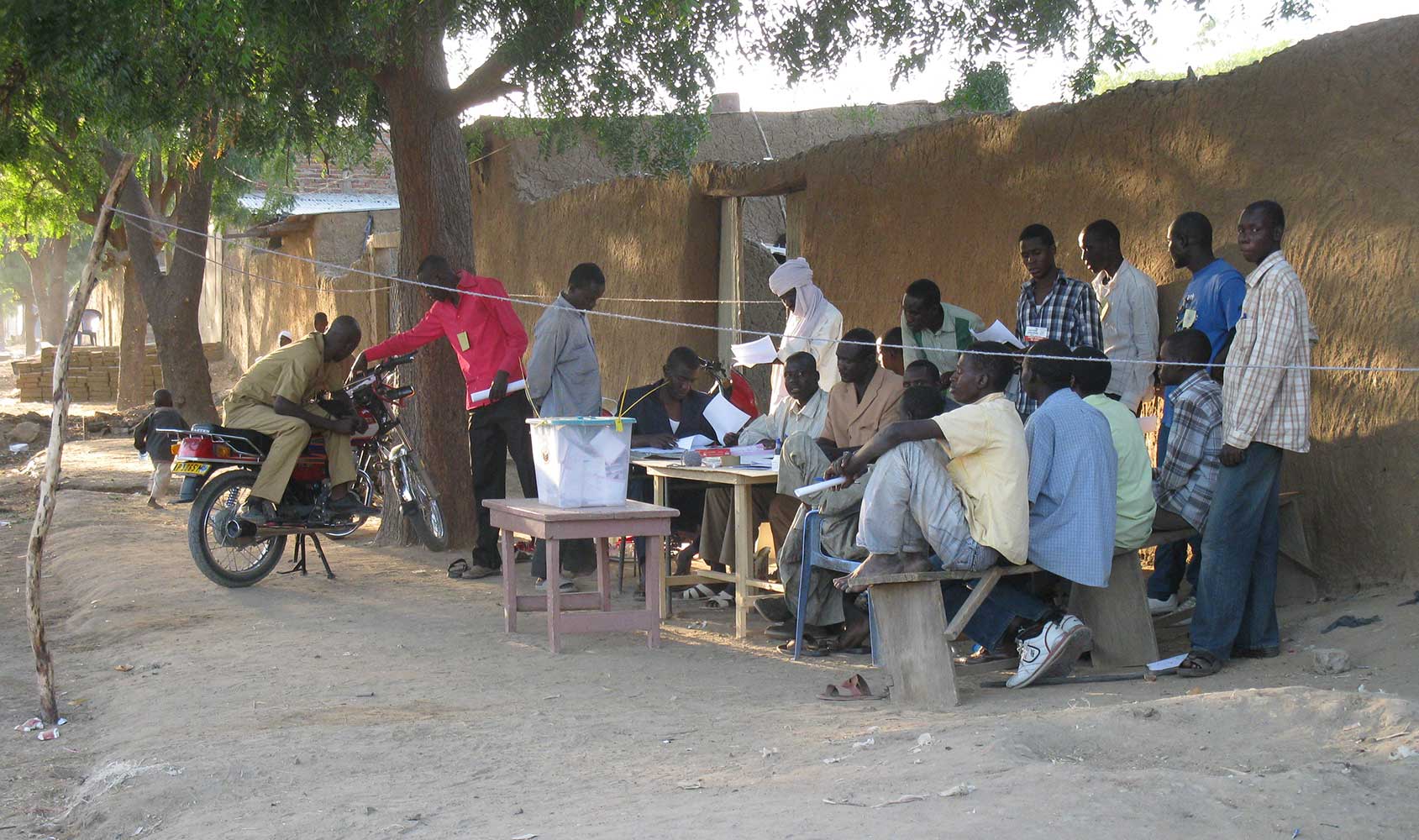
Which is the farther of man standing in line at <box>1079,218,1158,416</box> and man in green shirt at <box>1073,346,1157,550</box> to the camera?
man standing in line at <box>1079,218,1158,416</box>

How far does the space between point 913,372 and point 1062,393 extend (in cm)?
91

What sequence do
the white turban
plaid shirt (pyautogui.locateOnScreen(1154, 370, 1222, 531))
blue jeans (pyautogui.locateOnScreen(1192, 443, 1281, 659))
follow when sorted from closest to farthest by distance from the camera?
blue jeans (pyautogui.locateOnScreen(1192, 443, 1281, 659)) < plaid shirt (pyautogui.locateOnScreen(1154, 370, 1222, 531)) < the white turban

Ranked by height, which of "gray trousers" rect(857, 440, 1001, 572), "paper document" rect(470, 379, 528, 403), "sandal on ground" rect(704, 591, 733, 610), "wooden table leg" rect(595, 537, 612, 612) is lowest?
"sandal on ground" rect(704, 591, 733, 610)

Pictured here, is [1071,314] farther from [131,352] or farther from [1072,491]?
[131,352]

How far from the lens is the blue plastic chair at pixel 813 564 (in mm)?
5672

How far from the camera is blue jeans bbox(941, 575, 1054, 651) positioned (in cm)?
→ 540

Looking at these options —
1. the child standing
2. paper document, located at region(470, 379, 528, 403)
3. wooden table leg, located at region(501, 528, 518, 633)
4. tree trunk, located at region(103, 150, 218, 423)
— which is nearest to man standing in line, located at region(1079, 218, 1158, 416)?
wooden table leg, located at region(501, 528, 518, 633)

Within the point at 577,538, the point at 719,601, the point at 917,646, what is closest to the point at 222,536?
the point at 577,538

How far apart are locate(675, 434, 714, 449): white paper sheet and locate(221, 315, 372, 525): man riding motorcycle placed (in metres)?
1.95

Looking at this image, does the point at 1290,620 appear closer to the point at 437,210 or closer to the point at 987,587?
the point at 987,587

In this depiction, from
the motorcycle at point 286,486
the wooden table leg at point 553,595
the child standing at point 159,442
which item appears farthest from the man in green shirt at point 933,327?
the child standing at point 159,442

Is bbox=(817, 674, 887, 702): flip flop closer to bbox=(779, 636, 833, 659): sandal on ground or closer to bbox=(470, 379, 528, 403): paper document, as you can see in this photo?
bbox=(779, 636, 833, 659): sandal on ground

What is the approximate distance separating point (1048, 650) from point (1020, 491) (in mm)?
600

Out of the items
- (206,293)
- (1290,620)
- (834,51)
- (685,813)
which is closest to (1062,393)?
(1290,620)
